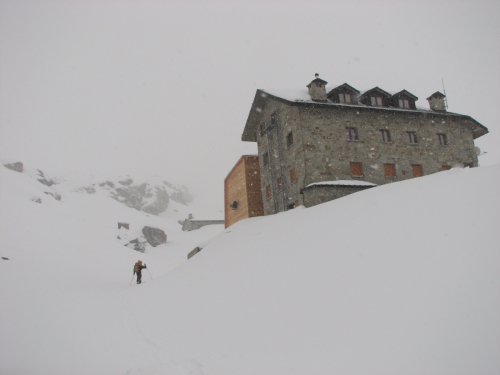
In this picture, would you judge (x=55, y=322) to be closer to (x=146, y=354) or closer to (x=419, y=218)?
(x=146, y=354)

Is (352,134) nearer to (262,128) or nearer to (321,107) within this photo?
(321,107)

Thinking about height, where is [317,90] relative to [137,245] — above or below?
above

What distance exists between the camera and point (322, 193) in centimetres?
2003

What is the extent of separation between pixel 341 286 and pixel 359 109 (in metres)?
17.7

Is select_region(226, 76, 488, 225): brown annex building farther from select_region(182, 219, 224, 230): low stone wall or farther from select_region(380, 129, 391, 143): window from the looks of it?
select_region(182, 219, 224, 230): low stone wall

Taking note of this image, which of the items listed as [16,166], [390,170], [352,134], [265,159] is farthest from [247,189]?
[16,166]

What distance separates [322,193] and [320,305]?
42.1 ft

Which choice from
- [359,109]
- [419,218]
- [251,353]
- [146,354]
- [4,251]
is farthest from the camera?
[359,109]

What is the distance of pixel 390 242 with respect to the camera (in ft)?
31.0

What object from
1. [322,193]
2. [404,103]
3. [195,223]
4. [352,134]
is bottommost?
[322,193]

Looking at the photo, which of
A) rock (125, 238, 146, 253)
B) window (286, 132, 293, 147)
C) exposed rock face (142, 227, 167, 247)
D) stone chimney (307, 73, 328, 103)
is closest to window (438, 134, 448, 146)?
stone chimney (307, 73, 328, 103)

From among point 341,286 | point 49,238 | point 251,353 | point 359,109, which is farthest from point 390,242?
point 49,238

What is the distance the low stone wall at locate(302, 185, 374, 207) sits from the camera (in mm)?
19969

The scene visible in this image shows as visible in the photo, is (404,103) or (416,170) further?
(404,103)
